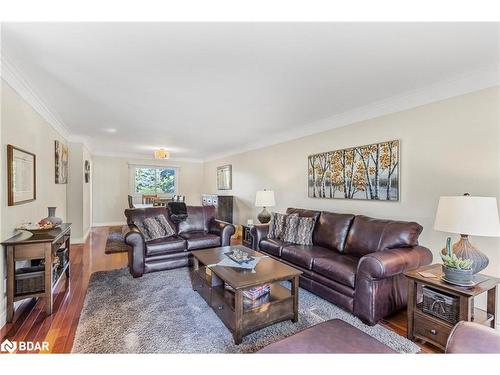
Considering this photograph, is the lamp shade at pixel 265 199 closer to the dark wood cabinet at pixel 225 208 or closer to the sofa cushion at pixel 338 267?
the sofa cushion at pixel 338 267

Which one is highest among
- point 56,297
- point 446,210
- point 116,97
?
point 116,97

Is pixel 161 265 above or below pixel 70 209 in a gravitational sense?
below

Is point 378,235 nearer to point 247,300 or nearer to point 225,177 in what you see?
point 247,300

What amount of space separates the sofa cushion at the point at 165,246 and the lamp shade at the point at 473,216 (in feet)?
10.1

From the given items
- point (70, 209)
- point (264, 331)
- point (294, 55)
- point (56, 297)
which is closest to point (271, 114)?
point (294, 55)

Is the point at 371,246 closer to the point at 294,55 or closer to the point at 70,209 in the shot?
the point at 294,55

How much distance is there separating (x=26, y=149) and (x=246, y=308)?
296cm

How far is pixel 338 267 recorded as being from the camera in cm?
243

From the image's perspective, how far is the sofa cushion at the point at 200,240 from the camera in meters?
3.65

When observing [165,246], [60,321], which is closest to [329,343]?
[60,321]

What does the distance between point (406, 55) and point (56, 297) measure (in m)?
4.15

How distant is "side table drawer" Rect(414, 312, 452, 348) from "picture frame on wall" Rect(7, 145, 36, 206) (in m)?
3.71

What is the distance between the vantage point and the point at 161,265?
3416mm
